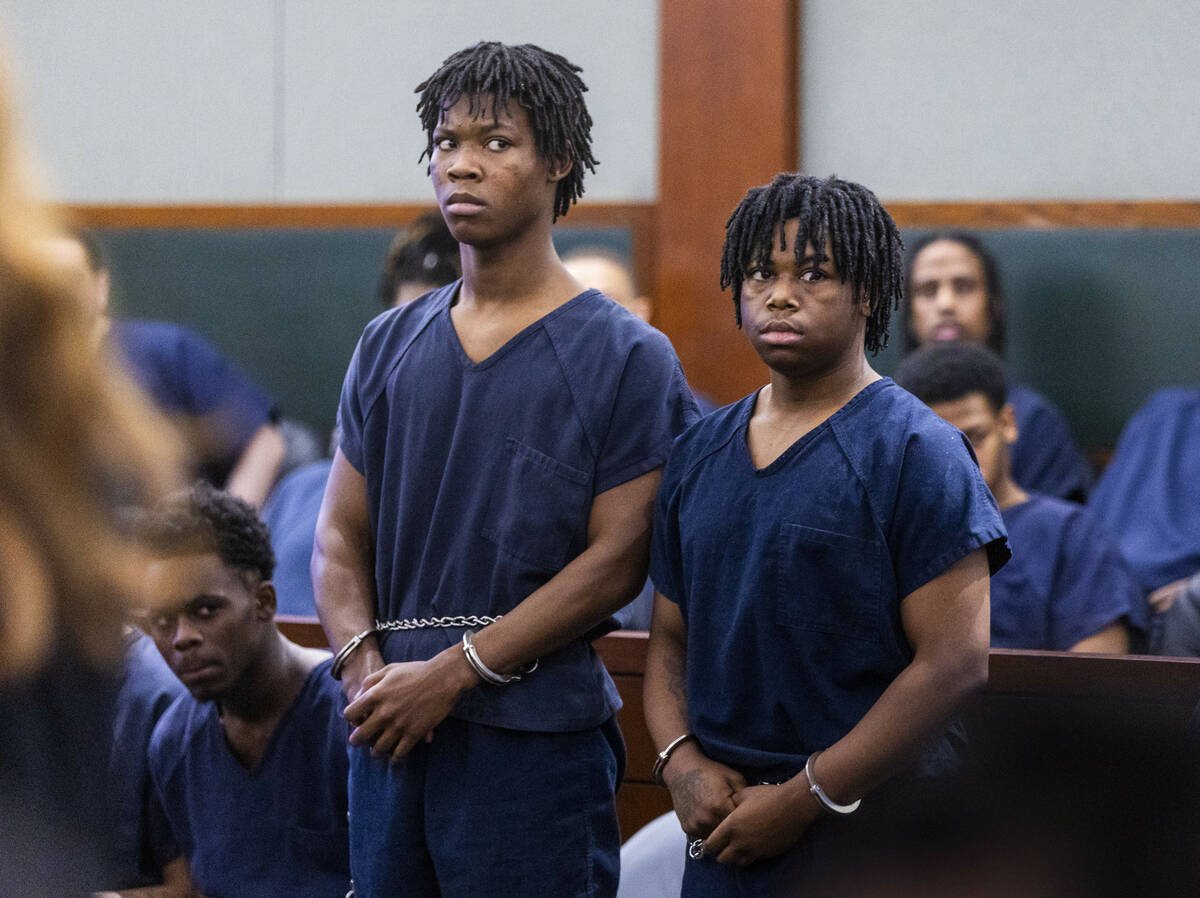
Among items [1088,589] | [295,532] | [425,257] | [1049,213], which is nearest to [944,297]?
[1049,213]

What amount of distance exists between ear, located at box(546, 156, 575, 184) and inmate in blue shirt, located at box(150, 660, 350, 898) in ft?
2.54

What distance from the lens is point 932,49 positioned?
3668mm

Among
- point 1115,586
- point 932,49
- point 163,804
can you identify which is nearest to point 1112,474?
point 1115,586

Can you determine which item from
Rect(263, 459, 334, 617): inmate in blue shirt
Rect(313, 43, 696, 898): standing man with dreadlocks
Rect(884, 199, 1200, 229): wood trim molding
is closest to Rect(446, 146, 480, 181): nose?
Rect(313, 43, 696, 898): standing man with dreadlocks

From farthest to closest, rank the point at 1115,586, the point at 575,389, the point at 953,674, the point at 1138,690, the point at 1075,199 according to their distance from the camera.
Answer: the point at 1075,199 → the point at 1115,586 → the point at 1138,690 → the point at 575,389 → the point at 953,674

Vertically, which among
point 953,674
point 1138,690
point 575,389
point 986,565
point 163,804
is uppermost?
point 575,389

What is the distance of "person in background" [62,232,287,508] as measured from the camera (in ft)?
11.5

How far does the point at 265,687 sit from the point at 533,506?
686 millimetres

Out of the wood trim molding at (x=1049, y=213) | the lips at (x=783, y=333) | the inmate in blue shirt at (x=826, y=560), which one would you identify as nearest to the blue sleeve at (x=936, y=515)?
the inmate in blue shirt at (x=826, y=560)

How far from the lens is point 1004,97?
142 inches

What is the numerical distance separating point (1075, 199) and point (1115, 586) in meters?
1.40

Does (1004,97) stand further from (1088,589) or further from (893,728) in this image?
(893,728)

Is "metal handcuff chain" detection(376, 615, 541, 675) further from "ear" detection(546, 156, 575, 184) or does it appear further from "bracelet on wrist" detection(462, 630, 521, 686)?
"ear" detection(546, 156, 575, 184)

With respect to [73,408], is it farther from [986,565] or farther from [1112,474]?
[1112,474]
